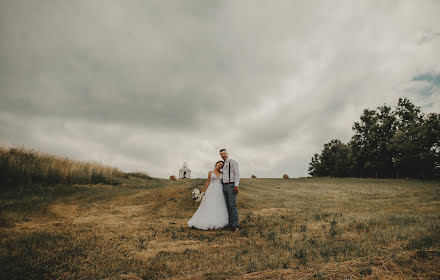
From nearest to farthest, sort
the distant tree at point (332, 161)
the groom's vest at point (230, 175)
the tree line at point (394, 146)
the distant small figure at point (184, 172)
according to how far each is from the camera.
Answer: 1. the groom's vest at point (230, 175)
2. the tree line at point (394, 146)
3. the distant small figure at point (184, 172)
4. the distant tree at point (332, 161)

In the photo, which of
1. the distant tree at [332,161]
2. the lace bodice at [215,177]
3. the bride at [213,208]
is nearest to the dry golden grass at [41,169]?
the bride at [213,208]

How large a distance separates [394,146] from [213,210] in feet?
146

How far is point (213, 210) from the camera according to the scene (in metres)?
9.52

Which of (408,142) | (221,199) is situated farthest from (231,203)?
(408,142)

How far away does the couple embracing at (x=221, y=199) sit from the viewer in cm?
889

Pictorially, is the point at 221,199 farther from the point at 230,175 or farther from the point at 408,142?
the point at 408,142

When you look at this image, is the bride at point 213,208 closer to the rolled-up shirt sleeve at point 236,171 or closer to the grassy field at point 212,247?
the grassy field at point 212,247

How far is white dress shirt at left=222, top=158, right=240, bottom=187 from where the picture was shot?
29.0ft

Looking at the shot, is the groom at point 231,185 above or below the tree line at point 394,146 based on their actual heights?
below

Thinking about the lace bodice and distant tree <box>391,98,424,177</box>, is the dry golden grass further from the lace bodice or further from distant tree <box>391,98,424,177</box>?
distant tree <box>391,98,424,177</box>

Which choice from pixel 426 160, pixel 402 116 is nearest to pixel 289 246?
pixel 426 160

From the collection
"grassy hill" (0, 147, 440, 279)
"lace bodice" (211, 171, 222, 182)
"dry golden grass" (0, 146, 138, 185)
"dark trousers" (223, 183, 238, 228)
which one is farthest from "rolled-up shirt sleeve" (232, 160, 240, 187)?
"dry golden grass" (0, 146, 138, 185)

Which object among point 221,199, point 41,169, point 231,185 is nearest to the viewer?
point 231,185

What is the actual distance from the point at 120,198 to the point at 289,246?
47.0 feet
